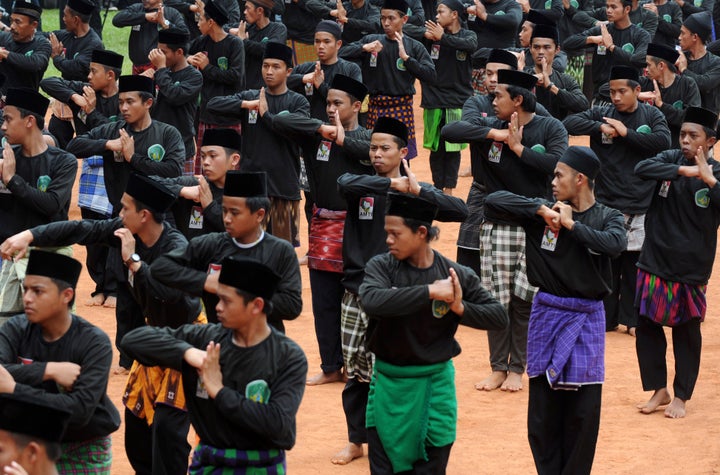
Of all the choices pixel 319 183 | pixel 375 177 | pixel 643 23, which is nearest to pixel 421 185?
pixel 375 177

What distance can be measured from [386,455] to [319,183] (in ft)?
11.3

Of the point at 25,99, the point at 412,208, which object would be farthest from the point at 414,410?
the point at 25,99

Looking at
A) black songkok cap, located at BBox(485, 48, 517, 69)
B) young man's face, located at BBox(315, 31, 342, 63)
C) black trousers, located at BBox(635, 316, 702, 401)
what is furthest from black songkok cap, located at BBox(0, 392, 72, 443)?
young man's face, located at BBox(315, 31, 342, 63)

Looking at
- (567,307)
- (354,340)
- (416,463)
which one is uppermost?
(567,307)

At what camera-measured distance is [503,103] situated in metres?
10.7

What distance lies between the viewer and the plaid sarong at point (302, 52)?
20.5 meters

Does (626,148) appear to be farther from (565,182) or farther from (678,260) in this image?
(565,182)

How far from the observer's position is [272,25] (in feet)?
56.6

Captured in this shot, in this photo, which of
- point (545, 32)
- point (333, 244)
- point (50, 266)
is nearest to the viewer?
point (50, 266)

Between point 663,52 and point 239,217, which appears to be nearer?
point 239,217

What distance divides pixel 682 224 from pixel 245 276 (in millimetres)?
5120

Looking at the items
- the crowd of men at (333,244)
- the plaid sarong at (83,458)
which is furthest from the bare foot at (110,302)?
the plaid sarong at (83,458)

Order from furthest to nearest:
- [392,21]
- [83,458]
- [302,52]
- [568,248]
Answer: [302,52]
[392,21]
[568,248]
[83,458]

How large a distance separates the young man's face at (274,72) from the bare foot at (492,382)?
351 centimetres
